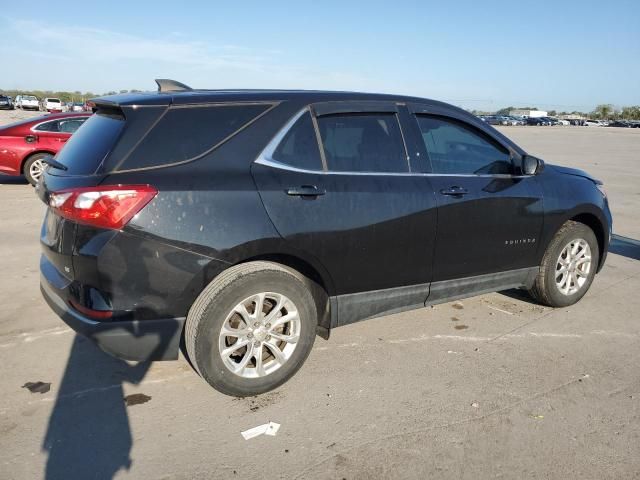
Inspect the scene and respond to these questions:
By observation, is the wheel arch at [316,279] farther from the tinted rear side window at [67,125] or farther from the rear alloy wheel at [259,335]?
the tinted rear side window at [67,125]

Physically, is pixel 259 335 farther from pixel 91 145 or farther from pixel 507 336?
pixel 507 336

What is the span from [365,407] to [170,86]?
2.55 m

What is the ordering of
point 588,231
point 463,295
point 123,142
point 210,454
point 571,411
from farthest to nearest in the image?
point 588,231, point 463,295, point 571,411, point 123,142, point 210,454

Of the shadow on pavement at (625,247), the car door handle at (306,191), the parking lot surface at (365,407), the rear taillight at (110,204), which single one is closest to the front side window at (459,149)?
the parking lot surface at (365,407)

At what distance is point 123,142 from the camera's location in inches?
119

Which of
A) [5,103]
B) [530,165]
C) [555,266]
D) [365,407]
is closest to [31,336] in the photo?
[365,407]

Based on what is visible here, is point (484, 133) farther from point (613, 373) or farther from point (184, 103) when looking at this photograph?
point (184, 103)

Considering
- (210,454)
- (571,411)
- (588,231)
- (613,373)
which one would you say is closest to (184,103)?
(210,454)

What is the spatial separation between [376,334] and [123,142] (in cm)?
238

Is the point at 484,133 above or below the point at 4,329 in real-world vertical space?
above

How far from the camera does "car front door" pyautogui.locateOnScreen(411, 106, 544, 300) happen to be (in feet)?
13.1

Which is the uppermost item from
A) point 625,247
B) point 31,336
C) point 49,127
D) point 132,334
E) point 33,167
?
point 49,127

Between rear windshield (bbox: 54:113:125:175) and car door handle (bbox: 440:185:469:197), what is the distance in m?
2.19

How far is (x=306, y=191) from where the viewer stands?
131 inches
